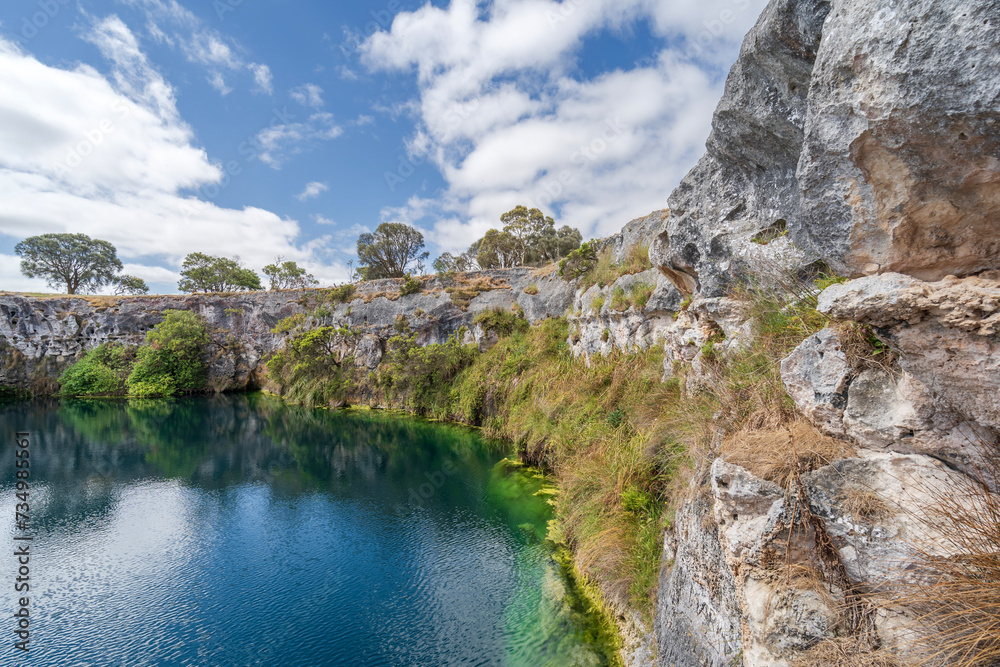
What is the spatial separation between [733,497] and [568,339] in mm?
14222

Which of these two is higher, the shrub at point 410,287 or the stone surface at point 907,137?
the shrub at point 410,287

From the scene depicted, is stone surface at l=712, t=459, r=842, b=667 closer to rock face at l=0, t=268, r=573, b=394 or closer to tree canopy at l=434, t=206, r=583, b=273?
rock face at l=0, t=268, r=573, b=394

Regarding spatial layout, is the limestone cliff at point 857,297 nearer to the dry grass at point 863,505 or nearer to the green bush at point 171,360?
the dry grass at point 863,505

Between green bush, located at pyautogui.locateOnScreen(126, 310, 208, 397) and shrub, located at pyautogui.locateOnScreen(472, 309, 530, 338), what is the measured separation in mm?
25923

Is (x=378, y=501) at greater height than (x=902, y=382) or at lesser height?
lesser

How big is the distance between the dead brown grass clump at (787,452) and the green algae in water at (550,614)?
4.06m

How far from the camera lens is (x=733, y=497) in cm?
344

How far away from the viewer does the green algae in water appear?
228 inches

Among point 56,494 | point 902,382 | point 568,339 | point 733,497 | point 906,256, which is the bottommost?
point 56,494

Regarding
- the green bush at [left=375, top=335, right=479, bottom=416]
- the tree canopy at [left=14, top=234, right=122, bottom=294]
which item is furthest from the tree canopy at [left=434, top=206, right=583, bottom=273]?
the tree canopy at [left=14, top=234, right=122, bottom=294]

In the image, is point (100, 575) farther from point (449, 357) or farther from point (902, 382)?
point (449, 357)

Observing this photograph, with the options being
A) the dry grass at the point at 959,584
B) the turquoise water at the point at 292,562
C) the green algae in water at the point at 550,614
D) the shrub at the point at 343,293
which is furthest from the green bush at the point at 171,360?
the dry grass at the point at 959,584

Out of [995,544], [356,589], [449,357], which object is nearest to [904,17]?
[995,544]

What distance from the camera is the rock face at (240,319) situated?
25.7 metres
